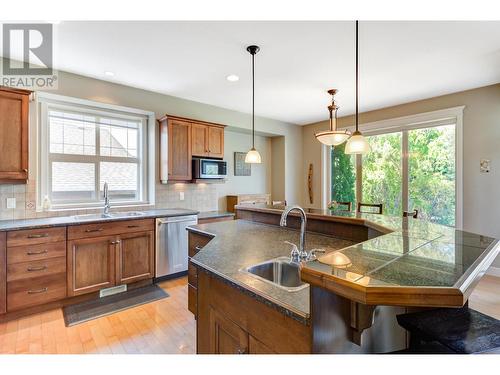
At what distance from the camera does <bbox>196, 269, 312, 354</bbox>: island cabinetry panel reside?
3.31 feet

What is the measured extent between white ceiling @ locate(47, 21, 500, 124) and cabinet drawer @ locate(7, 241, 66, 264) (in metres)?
1.99

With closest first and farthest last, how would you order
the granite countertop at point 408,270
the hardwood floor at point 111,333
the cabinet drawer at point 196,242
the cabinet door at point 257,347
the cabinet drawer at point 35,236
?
1. the granite countertop at point 408,270
2. the cabinet door at point 257,347
3. the hardwood floor at point 111,333
4. the cabinet drawer at point 196,242
5. the cabinet drawer at point 35,236

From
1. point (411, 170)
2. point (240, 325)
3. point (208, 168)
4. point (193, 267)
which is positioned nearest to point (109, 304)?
point (193, 267)

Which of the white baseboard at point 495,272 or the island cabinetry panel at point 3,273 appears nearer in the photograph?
the island cabinetry panel at point 3,273

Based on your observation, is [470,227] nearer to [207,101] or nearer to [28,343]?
[207,101]

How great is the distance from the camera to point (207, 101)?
4.40 m

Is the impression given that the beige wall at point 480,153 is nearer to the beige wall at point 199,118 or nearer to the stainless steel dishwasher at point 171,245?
the beige wall at point 199,118

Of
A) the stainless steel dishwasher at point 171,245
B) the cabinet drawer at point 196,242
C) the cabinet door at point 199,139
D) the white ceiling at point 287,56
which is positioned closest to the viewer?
the white ceiling at point 287,56

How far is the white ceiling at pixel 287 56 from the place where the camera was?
2295 mm

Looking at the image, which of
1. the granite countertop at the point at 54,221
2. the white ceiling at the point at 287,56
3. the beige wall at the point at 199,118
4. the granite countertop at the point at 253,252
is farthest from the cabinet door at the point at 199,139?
the granite countertop at the point at 253,252

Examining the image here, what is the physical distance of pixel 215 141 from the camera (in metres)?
4.36

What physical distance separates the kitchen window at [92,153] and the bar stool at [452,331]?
3596 mm
